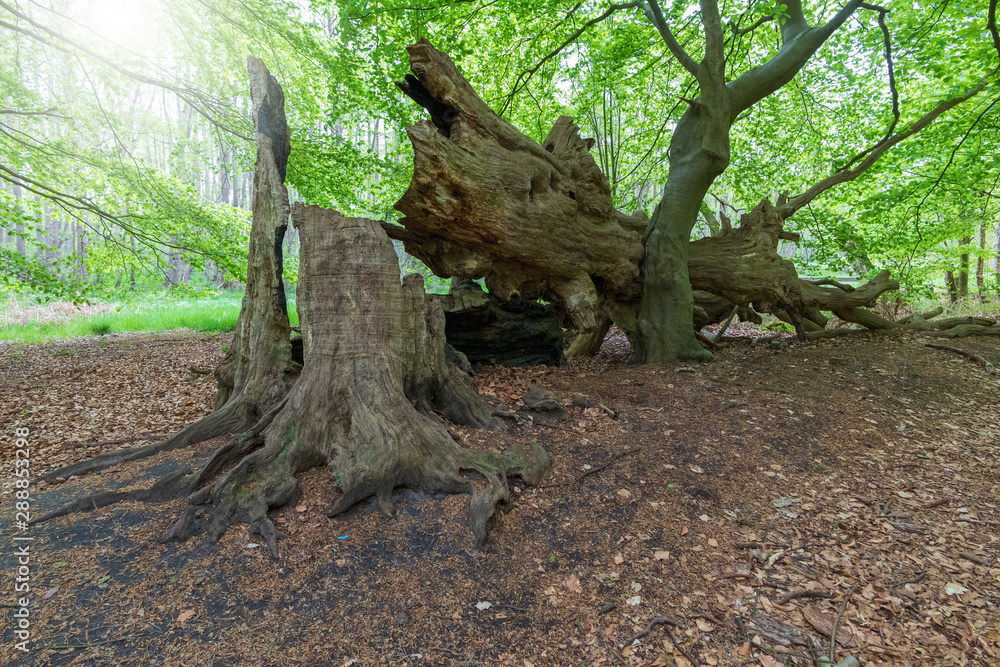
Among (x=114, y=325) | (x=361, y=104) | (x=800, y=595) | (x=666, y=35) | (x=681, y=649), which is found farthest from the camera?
(x=114, y=325)

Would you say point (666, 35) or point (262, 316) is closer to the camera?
point (262, 316)

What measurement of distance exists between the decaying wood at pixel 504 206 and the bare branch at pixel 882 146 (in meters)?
3.82

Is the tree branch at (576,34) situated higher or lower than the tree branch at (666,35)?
higher

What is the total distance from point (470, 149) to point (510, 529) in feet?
12.2

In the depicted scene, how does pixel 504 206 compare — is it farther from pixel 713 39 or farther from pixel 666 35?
pixel 713 39

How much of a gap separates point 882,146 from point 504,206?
7.06 meters

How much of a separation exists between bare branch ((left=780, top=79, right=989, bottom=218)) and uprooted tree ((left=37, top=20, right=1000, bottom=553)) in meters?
0.05

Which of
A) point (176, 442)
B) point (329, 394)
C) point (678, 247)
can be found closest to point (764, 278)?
point (678, 247)

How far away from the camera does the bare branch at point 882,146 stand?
6770mm

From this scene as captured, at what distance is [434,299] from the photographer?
4484 mm

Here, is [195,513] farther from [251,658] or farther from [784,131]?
[784,131]

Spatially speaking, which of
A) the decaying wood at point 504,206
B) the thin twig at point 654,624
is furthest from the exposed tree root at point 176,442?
the thin twig at point 654,624

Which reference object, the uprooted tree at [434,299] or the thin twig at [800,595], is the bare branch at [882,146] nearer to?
the uprooted tree at [434,299]

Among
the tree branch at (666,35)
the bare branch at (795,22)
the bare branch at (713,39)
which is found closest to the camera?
the tree branch at (666,35)
